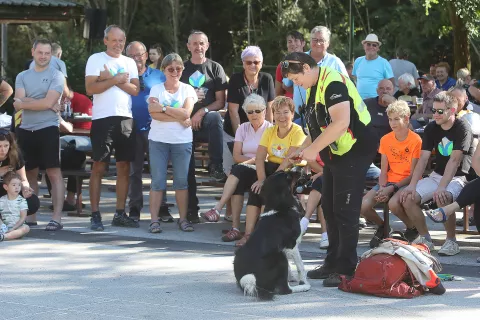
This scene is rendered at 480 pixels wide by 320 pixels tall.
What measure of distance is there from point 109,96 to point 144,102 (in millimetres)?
909

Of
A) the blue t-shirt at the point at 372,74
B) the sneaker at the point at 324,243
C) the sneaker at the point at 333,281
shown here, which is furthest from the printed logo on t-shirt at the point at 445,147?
the blue t-shirt at the point at 372,74

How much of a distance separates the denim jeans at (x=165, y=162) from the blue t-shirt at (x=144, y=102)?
904mm

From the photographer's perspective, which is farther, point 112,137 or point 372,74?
point 372,74

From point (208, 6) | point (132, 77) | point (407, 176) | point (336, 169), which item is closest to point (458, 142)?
point (407, 176)

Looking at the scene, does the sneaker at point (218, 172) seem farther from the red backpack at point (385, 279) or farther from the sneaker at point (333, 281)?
the red backpack at point (385, 279)

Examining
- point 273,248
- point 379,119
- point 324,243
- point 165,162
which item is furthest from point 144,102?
point 273,248

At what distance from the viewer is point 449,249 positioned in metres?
8.87

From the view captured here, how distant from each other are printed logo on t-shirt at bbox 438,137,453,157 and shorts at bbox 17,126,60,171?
394 centimetres

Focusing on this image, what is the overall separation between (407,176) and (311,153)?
104 inches

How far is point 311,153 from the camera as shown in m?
6.88

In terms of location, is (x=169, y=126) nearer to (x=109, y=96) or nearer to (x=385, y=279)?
(x=109, y=96)

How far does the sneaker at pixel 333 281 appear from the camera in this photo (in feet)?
24.0

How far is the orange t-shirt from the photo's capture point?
366 inches

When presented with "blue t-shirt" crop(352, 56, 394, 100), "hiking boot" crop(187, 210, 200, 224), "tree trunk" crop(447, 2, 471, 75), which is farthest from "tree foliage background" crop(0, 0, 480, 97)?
"hiking boot" crop(187, 210, 200, 224)
